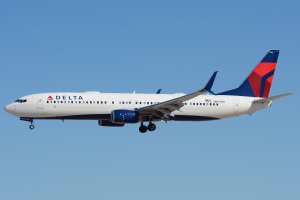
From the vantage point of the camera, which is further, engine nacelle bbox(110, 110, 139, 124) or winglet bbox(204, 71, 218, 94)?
engine nacelle bbox(110, 110, 139, 124)

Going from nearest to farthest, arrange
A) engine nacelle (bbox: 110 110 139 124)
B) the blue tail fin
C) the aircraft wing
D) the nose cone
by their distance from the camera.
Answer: the aircraft wing → engine nacelle (bbox: 110 110 139 124) → the nose cone → the blue tail fin

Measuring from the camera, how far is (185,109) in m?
84.7

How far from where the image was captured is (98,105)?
81250 millimetres

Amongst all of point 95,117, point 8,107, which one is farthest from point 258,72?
point 8,107

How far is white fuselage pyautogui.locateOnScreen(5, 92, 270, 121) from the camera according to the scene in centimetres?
7994

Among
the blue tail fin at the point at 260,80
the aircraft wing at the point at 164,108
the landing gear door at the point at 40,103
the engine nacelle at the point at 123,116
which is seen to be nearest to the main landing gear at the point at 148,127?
the aircraft wing at the point at 164,108

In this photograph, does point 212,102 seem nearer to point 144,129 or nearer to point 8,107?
point 144,129

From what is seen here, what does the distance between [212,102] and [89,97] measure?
46.7ft

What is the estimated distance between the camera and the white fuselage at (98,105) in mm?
79938

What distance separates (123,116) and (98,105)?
317cm

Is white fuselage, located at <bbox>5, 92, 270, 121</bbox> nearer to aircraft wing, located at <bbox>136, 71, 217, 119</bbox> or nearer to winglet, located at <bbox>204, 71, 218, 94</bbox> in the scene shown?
aircraft wing, located at <bbox>136, 71, 217, 119</bbox>

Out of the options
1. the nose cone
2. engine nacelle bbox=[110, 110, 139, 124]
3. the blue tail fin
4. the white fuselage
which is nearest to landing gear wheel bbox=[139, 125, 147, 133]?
the white fuselage

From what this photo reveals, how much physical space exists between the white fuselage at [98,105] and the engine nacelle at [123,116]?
5.67ft

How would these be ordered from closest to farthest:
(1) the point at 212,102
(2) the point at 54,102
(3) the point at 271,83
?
(2) the point at 54,102
(1) the point at 212,102
(3) the point at 271,83
